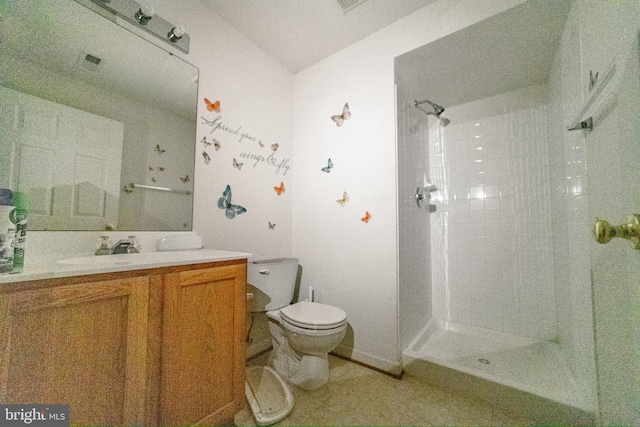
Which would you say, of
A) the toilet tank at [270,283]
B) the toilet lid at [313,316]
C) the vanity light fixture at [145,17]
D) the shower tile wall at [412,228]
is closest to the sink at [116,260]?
the toilet tank at [270,283]

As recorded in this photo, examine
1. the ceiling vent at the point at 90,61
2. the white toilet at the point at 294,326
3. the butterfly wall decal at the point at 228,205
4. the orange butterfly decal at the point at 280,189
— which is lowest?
the white toilet at the point at 294,326

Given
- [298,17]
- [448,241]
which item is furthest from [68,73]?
[448,241]

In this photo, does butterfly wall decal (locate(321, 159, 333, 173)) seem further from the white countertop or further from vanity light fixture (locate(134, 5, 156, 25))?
vanity light fixture (locate(134, 5, 156, 25))

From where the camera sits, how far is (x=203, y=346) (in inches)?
36.1

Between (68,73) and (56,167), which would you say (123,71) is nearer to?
(68,73)

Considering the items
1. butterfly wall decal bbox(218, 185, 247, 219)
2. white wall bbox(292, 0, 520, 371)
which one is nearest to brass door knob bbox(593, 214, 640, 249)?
white wall bbox(292, 0, 520, 371)

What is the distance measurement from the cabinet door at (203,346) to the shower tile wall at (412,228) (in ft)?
3.36

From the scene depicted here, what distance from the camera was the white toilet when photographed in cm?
127

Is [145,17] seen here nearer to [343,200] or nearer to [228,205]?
[228,205]

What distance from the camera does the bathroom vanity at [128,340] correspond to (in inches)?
23.1

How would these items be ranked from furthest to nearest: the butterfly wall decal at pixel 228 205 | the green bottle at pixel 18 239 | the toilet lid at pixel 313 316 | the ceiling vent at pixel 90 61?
the butterfly wall decal at pixel 228 205 → the toilet lid at pixel 313 316 → the ceiling vent at pixel 90 61 → the green bottle at pixel 18 239

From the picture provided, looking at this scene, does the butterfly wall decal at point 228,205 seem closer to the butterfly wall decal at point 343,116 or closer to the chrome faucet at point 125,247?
the chrome faucet at point 125,247

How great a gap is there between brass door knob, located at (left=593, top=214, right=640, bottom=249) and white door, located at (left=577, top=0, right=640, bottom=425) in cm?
11

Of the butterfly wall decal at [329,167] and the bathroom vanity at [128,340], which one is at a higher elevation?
the butterfly wall decal at [329,167]
